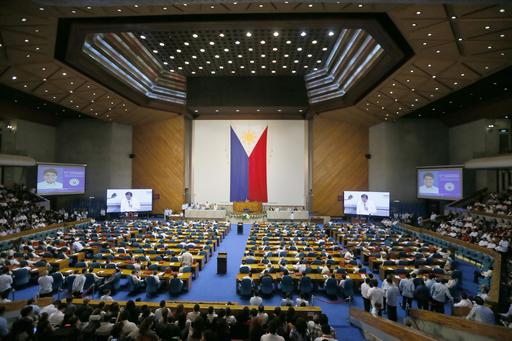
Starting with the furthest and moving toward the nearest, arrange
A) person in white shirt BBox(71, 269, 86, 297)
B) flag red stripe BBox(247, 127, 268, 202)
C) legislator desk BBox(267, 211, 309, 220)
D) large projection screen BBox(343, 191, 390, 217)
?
flag red stripe BBox(247, 127, 268, 202) → legislator desk BBox(267, 211, 309, 220) → large projection screen BBox(343, 191, 390, 217) → person in white shirt BBox(71, 269, 86, 297)

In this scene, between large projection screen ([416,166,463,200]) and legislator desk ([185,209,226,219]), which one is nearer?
large projection screen ([416,166,463,200])

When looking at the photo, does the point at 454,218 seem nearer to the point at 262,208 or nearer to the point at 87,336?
the point at 262,208

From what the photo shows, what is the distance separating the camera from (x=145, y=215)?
28797mm

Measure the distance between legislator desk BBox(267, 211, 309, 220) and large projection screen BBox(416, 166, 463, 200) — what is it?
9219 millimetres

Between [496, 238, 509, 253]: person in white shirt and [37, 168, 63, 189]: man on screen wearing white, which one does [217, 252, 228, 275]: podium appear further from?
[37, 168, 63, 189]: man on screen wearing white

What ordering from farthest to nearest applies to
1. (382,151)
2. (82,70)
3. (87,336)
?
(382,151) < (82,70) < (87,336)

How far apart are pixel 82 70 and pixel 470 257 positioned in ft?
70.7

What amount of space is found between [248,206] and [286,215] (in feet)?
12.3

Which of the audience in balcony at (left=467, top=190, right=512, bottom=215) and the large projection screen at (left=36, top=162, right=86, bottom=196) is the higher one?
the large projection screen at (left=36, top=162, right=86, bottom=196)

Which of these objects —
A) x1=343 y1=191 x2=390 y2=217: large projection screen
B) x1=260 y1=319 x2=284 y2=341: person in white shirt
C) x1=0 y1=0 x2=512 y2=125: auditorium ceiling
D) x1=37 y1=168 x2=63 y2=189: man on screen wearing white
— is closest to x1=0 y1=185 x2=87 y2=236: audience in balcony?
x1=37 y1=168 x2=63 y2=189: man on screen wearing white

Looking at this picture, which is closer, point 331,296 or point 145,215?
point 331,296

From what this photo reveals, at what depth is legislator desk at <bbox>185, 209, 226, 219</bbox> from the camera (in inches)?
1069

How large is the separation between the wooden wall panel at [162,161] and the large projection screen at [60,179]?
15.9ft

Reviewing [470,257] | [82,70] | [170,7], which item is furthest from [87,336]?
[82,70]
